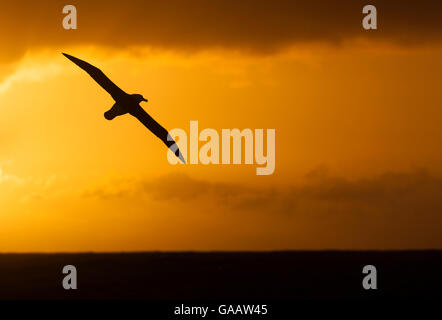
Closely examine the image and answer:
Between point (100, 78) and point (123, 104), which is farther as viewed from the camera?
point (123, 104)

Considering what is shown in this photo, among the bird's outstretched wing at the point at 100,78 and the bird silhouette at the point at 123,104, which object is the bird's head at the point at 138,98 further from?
the bird's outstretched wing at the point at 100,78

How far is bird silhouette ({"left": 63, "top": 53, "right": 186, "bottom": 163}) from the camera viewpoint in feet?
122

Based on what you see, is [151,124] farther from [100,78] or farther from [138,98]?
[100,78]

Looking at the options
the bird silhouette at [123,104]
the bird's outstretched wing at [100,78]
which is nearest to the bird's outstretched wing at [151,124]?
the bird silhouette at [123,104]

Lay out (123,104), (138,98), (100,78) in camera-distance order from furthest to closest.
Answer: (123,104), (138,98), (100,78)

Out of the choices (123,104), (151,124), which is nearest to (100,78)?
(123,104)

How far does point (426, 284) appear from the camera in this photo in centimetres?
12506

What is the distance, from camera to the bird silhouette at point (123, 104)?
37.1 meters

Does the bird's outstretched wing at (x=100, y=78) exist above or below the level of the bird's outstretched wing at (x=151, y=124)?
above

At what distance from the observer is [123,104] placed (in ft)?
125
